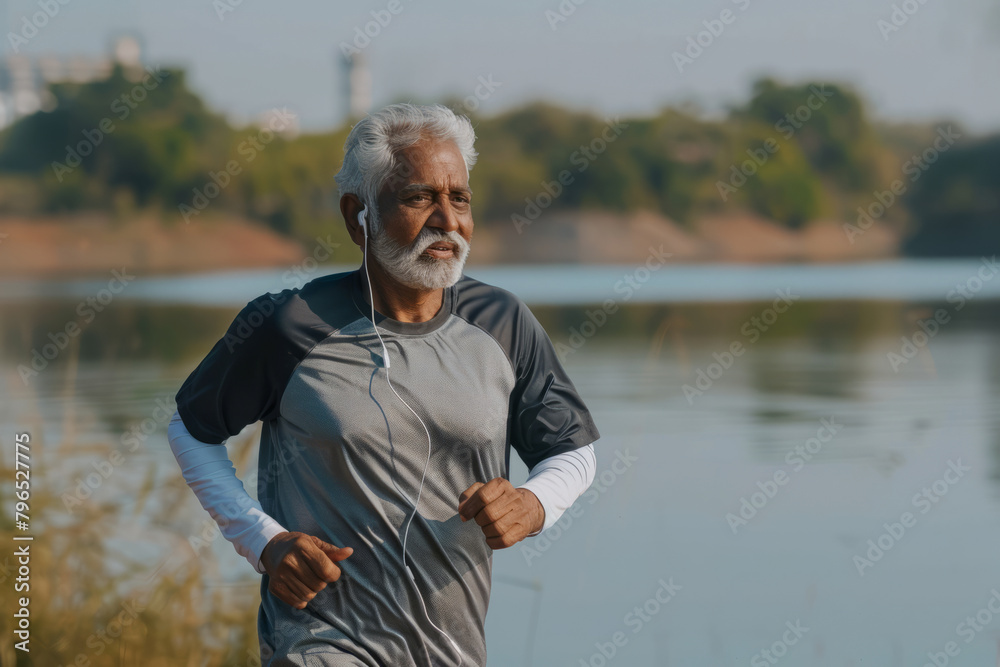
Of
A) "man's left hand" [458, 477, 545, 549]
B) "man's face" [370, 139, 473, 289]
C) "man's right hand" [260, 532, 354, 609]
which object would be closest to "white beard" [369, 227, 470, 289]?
"man's face" [370, 139, 473, 289]

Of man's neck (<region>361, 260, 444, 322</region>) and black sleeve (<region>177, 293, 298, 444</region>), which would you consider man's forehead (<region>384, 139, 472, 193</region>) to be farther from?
black sleeve (<region>177, 293, 298, 444</region>)

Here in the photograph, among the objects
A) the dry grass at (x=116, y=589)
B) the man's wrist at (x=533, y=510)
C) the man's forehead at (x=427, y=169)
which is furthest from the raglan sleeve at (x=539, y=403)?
the dry grass at (x=116, y=589)

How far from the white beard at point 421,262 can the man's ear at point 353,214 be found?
0.27ft

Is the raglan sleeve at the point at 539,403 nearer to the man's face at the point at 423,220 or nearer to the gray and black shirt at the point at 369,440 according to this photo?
the gray and black shirt at the point at 369,440

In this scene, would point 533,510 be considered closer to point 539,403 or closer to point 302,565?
point 539,403

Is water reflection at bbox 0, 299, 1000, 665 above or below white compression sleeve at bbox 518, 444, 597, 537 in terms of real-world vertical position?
below

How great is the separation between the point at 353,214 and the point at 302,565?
606 mm

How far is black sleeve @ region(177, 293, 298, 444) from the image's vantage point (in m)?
2.07

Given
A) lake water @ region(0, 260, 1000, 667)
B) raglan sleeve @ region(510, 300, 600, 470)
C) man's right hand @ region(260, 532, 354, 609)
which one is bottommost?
lake water @ region(0, 260, 1000, 667)

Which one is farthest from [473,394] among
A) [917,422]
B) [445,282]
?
[917,422]

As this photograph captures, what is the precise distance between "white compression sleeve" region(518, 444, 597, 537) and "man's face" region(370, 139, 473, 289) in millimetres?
354

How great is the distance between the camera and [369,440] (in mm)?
2021

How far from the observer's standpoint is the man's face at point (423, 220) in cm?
208

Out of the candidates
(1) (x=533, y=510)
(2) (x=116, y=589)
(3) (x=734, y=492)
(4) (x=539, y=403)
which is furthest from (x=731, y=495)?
(1) (x=533, y=510)
